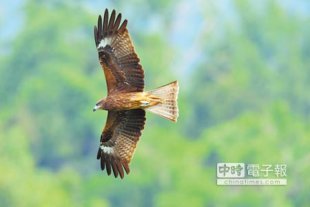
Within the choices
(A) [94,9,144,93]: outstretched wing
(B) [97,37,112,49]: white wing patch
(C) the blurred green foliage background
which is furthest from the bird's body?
(C) the blurred green foliage background

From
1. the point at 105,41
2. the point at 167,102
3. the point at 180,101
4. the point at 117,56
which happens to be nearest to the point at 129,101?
the point at 167,102

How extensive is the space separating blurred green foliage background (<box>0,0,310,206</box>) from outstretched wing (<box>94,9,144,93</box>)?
84.6ft

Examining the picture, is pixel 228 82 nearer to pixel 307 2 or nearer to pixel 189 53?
pixel 189 53

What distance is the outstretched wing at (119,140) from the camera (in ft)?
39.2

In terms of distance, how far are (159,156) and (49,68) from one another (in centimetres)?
1296

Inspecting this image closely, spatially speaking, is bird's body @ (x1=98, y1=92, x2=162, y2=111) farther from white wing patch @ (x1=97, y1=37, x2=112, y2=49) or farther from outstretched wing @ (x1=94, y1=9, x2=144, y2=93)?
white wing patch @ (x1=97, y1=37, x2=112, y2=49)

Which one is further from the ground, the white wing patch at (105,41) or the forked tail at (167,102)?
the white wing patch at (105,41)

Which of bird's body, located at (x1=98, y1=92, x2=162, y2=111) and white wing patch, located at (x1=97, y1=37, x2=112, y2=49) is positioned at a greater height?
white wing patch, located at (x1=97, y1=37, x2=112, y2=49)

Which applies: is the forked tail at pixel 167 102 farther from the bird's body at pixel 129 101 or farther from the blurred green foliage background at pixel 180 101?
the blurred green foliage background at pixel 180 101

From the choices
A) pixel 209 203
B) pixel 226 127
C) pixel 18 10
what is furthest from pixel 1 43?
pixel 209 203

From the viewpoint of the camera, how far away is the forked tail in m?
11.4

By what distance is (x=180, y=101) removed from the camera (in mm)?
51406

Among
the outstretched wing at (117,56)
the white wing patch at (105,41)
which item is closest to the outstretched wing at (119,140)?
the outstretched wing at (117,56)

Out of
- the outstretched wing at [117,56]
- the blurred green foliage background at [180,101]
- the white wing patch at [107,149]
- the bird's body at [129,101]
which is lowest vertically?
the white wing patch at [107,149]
